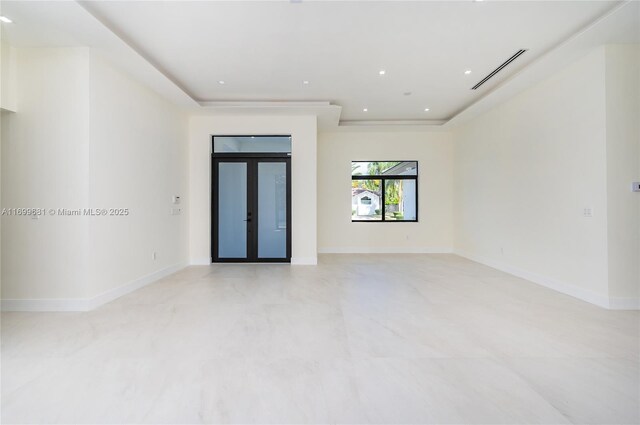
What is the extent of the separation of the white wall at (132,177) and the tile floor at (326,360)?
71 centimetres

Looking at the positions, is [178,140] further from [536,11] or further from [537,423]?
[537,423]

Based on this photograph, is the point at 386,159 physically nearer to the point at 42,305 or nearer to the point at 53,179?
the point at 53,179

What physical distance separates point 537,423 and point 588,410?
41 centimetres

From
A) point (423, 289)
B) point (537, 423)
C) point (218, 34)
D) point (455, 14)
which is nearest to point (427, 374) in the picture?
point (537, 423)

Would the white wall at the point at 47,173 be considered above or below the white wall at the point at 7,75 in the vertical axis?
below

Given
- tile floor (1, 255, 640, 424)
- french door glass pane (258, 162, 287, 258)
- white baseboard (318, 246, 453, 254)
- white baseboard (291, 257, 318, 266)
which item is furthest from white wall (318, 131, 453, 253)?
tile floor (1, 255, 640, 424)

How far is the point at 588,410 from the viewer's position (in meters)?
1.75

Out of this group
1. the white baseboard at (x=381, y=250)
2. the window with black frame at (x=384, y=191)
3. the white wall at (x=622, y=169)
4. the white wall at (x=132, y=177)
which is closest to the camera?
the white wall at (x=622, y=169)

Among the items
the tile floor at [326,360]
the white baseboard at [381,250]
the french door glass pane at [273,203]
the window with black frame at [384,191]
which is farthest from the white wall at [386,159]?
the tile floor at [326,360]

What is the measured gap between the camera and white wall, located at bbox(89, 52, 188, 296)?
3736 millimetres

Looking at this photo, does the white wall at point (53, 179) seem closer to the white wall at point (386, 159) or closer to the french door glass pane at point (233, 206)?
the french door glass pane at point (233, 206)

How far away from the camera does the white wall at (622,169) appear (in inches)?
140

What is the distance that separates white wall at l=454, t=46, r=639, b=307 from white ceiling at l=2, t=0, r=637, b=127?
0.73m

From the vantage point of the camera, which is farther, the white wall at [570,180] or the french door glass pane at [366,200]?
the french door glass pane at [366,200]
